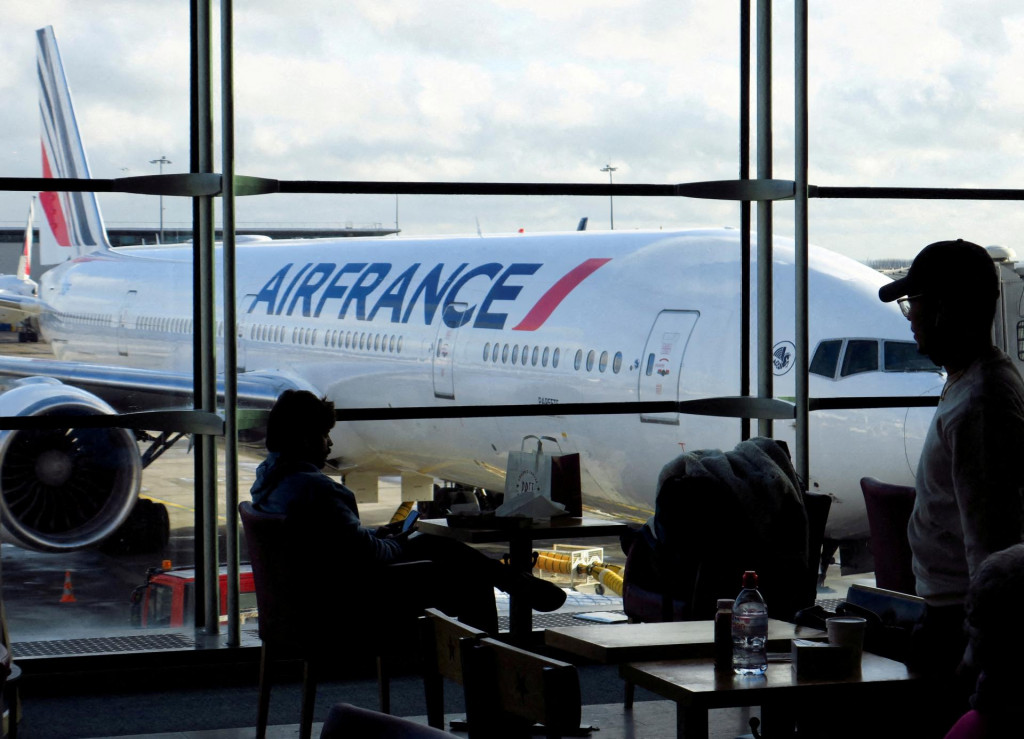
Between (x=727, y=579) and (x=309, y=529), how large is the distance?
1.14 meters

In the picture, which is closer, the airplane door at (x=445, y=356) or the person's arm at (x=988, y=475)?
the person's arm at (x=988, y=475)

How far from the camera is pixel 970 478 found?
2047 millimetres

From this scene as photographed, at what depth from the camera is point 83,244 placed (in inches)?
394

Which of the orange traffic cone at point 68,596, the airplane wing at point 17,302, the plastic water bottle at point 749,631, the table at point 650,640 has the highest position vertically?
the airplane wing at point 17,302

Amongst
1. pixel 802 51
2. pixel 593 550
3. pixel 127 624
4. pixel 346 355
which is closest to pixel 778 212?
pixel 802 51

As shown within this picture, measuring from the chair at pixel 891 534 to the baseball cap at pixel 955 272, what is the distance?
1782 mm

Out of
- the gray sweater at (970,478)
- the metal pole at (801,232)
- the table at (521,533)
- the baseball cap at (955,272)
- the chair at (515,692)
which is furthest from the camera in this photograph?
the metal pole at (801,232)

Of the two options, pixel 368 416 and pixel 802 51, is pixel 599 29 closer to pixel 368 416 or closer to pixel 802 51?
pixel 802 51

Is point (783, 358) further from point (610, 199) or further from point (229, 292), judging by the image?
point (229, 292)

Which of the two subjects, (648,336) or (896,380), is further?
(648,336)

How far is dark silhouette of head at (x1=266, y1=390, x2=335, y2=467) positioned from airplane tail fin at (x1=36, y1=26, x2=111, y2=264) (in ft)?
5.91

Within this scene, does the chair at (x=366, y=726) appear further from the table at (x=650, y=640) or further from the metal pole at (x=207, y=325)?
the metal pole at (x=207, y=325)

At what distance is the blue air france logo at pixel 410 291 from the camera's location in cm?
724

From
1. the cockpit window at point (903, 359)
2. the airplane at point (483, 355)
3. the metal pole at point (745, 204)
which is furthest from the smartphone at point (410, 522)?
the cockpit window at point (903, 359)
